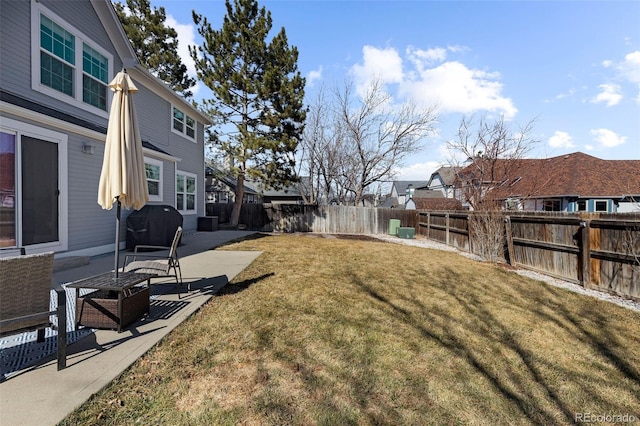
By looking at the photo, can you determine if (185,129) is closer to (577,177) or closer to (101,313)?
(101,313)

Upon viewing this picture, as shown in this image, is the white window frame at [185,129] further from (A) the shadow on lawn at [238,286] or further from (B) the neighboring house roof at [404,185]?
(B) the neighboring house roof at [404,185]

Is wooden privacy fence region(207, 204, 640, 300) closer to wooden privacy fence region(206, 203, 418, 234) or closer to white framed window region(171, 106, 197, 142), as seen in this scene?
wooden privacy fence region(206, 203, 418, 234)

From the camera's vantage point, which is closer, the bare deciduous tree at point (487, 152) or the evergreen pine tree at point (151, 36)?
the bare deciduous tree at point (487, 152)

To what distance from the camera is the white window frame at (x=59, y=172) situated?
212 inches

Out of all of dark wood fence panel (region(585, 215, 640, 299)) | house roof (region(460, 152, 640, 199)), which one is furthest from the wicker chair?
house roof (region(460, 152, 640, 199))

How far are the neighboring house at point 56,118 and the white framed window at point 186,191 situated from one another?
11.1 ft

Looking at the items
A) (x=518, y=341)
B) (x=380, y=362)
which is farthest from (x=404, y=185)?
(x=380, y=362)

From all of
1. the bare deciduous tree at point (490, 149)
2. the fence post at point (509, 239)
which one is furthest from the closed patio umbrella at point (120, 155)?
the bare deciduous tree at point (490, 149)

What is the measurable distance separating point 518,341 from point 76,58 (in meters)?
10.5

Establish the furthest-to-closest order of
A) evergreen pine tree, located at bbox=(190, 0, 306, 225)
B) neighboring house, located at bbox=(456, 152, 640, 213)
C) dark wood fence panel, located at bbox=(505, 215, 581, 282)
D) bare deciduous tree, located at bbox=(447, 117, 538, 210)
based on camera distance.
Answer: neighboring house, located at bbox=(456, 152, 640, 213) < evergreen pine tree, located at bbox=(190, 0, 306, 225) < bare deciduous tree, located at bbox=(447, 117, 538, 210) < dark wood fence panel, located at bbox=(505, 215, 581, 282)

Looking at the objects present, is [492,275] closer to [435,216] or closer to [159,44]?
[435,216]

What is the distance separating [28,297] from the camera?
8.09ft

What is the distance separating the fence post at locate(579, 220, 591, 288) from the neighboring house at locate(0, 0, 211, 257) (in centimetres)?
1101

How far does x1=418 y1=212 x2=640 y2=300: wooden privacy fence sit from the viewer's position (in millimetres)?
5391
